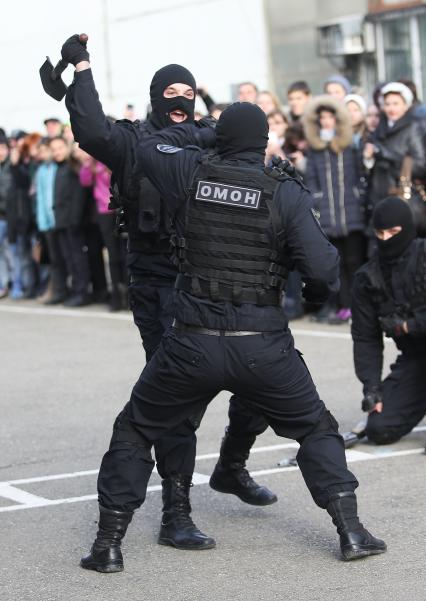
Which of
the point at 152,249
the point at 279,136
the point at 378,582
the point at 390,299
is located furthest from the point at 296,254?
the point at 279,136

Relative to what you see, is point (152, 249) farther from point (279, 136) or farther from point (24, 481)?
point (279, 136)

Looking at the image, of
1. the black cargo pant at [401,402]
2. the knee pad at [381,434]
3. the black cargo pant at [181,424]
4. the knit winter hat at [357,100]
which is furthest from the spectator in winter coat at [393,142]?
the black cargo pant at [181,424]

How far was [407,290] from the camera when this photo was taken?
791 centimetres

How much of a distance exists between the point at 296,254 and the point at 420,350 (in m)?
2.81

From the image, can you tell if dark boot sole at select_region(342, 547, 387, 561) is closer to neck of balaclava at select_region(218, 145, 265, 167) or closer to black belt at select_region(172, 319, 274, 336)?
black belt at select_region(172, 319, 274, 336)

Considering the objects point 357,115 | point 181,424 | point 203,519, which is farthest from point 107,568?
point 357,115

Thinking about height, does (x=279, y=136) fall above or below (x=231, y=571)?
above

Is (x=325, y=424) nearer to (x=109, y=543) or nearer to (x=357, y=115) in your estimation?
(x=109, y=543)

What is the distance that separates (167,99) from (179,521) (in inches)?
72.2

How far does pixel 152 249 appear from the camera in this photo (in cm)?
621

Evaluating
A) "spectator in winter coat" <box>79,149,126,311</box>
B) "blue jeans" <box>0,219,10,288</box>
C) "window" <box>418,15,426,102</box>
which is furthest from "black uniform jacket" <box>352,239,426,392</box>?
"window" <box>418,15,426,102</box>

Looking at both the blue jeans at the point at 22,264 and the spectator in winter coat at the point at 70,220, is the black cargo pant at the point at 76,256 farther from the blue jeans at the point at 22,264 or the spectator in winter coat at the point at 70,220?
the blue jeans at the point at 22,264

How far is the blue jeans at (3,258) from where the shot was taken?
1767 cm

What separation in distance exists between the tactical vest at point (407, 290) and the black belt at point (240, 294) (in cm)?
230
